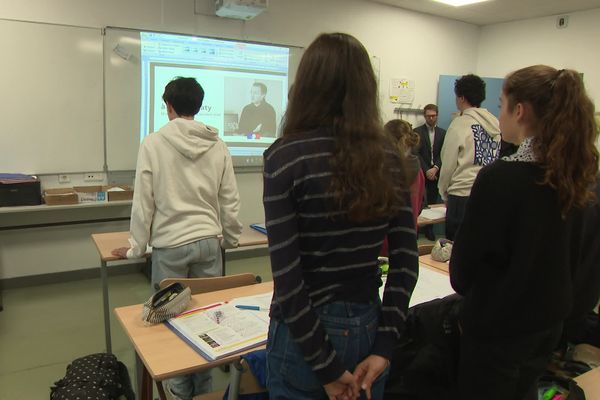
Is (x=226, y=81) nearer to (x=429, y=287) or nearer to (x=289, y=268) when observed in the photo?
(x=429, y=287)

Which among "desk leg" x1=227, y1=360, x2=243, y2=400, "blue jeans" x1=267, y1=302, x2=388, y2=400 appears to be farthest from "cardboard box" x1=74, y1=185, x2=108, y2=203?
"blue jeans" x1=267, y1=302, x2=388, y2=400

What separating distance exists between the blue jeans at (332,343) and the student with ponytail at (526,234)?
1.34 feet

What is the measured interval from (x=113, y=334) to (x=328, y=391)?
8.34 feet

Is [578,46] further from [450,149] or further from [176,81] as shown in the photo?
Answer: [176,81]

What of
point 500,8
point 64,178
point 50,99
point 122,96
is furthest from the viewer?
point 500,8

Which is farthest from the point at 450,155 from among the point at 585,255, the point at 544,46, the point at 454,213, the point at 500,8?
the point at 544,46

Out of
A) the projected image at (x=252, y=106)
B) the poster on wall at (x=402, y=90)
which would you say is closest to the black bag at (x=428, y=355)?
the projected image at (x=252, y=106)

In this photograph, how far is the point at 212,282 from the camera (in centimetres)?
202

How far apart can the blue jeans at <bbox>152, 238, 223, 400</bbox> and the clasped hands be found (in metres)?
1.27

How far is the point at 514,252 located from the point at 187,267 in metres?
1.56

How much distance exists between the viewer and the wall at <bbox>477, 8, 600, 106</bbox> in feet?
18.2

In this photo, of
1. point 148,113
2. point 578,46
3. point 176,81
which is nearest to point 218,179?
point 176,81

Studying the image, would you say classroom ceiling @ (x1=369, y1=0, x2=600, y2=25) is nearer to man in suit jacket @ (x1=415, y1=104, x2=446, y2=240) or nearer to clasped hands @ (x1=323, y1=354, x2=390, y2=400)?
man in suit jacket @ (x1=415, y1=104, x2=446, y2=240)

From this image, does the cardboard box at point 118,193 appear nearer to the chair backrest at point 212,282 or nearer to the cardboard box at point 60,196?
the cardboard box at point 60,196
